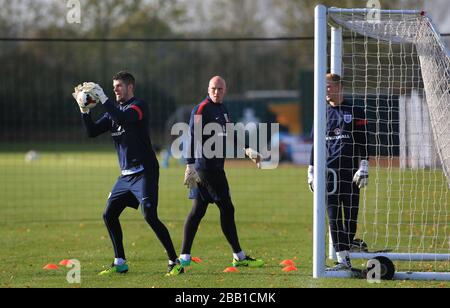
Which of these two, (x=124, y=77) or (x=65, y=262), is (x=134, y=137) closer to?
(x=124, y=77)

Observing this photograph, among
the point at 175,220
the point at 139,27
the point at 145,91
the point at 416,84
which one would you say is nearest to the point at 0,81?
the point at 145,91

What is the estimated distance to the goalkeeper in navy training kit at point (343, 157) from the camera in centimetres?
959

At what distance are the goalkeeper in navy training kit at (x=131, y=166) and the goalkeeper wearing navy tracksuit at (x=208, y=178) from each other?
489mm

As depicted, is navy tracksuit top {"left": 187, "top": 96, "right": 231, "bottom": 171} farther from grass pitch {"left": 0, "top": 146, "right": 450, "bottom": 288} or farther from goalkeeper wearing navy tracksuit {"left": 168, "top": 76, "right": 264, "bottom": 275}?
grass pitch {"left": 0, "top": 146, "right": 450, "bottom": 288}

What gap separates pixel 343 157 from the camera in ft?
31.9

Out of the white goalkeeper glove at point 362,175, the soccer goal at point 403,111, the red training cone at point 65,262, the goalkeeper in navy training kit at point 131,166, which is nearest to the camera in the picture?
the soccer goal at point 403,111

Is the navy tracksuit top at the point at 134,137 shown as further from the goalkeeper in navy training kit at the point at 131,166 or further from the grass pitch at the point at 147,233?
the grass pitch at the point at 147,233

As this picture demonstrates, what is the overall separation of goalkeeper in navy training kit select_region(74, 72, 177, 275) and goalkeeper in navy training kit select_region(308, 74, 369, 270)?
6.03ft

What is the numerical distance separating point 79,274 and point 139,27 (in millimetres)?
43606

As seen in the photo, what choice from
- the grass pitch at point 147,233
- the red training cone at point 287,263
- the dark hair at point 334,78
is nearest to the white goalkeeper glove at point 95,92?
the grass pitch at point 147,233

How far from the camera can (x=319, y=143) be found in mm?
8742

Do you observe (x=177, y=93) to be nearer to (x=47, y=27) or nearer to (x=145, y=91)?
(x=145, y=91)

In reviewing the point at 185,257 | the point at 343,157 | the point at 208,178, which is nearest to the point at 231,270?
the point at 185,257

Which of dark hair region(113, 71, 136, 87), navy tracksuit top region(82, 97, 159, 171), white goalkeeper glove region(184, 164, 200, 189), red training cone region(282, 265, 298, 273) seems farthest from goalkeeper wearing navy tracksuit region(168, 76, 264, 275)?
dark hair region(113, 71, 136, 87)
